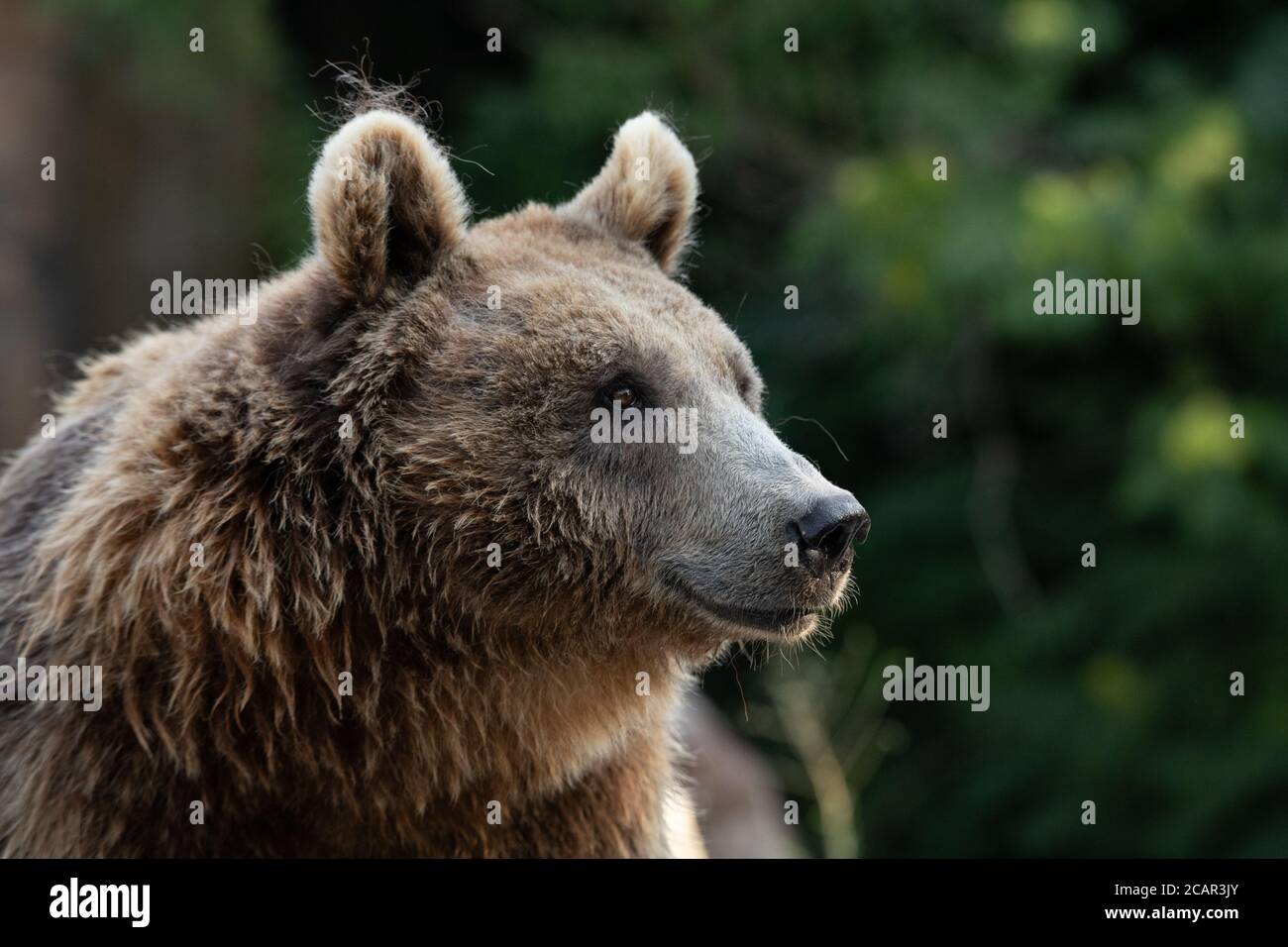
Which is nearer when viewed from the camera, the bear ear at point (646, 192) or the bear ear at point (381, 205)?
the bear ear at point (381, 205)

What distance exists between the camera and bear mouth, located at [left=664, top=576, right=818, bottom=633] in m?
3.78

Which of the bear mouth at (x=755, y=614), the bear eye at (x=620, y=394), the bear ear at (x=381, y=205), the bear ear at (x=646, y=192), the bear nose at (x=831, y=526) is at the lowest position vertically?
the bear mouth at (x=755, y=614)

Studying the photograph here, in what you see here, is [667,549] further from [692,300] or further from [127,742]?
[127,742]

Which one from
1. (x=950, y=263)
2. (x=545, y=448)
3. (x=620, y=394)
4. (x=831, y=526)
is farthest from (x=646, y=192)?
(x=950, y=263)

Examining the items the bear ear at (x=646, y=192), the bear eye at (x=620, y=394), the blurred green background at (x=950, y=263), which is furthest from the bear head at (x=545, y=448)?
the blurred green background at (x=950, y=263)

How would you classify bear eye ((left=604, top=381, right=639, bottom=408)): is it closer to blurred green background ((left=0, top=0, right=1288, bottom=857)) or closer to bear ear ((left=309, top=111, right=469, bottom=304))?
bear ear ((left=309, top=111, right=469, bottom=304))

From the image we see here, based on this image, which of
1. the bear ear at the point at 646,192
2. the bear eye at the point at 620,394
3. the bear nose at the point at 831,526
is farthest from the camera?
the bear ear at the point at 646,192

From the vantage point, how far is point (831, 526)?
3625 mm

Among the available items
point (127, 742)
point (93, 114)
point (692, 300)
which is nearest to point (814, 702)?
point (692, 300)

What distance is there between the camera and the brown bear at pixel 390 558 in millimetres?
3693

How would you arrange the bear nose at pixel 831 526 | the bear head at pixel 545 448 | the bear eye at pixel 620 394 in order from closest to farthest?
the bear nose at pixel 831 526
the bear head at pixel 545 448
the bear eye at pixel 620 394

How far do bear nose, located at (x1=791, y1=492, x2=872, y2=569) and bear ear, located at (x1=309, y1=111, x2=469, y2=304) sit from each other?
1164 mm

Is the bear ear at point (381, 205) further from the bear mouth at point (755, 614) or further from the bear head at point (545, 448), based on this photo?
the bear mouth at point (755, 614)
